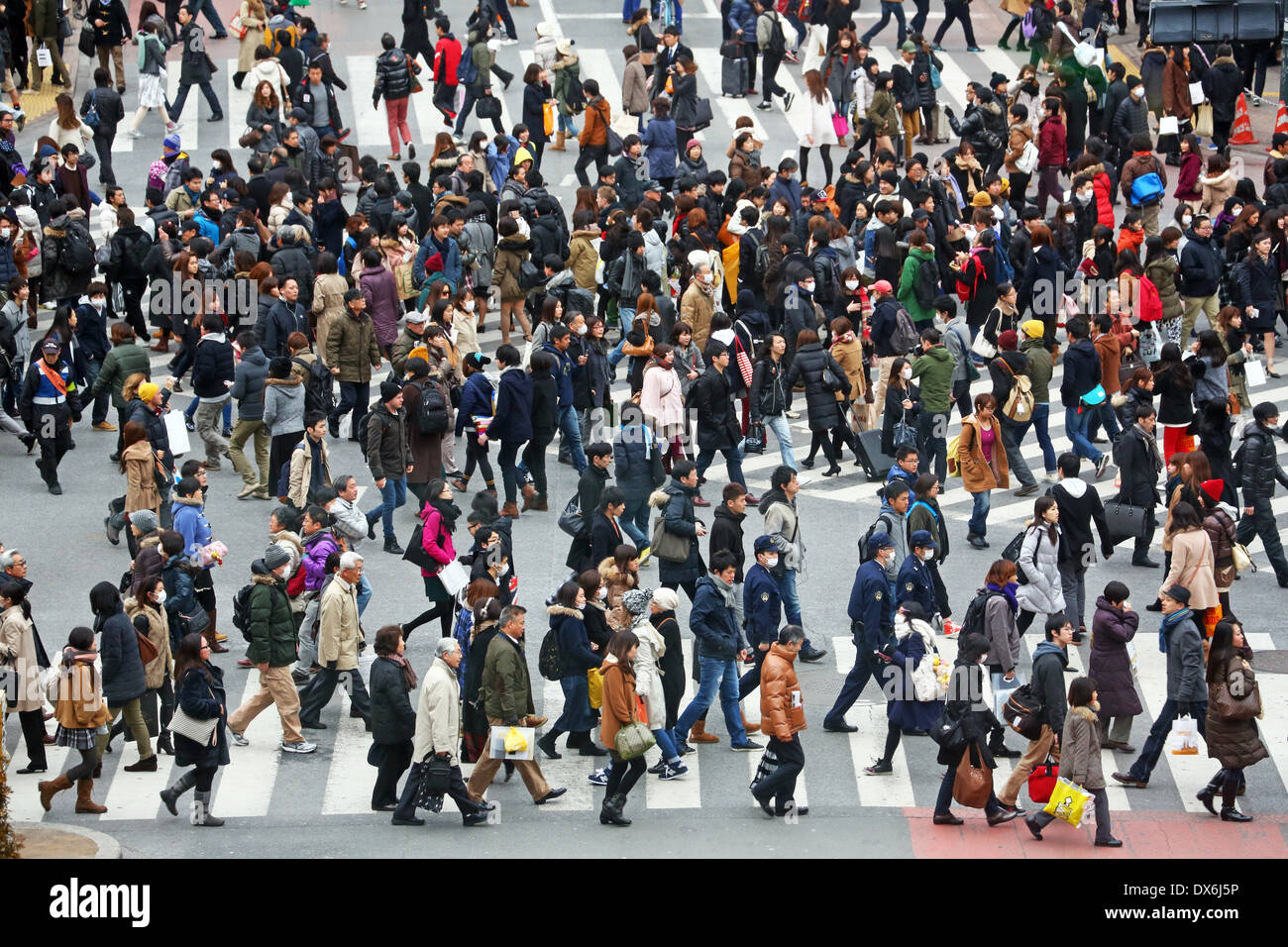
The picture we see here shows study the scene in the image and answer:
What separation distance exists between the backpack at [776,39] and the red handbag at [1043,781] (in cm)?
2082

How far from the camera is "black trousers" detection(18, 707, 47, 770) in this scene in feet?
50.7

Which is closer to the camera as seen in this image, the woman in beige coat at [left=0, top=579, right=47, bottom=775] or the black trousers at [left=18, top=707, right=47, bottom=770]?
the woman in beige coat at [left=0, top=579, right=47, bottom=775]

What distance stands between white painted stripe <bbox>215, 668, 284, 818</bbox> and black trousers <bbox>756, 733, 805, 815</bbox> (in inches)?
138

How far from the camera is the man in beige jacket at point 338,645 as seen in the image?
1602 centimetres

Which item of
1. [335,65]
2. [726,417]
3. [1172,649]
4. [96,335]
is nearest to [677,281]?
[726,417]

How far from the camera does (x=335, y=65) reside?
36094mm

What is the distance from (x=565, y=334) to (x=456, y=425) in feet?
4.84

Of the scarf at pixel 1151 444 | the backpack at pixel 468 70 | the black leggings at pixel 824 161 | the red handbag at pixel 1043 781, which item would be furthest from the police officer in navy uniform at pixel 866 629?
the backpack at pixel 468 70

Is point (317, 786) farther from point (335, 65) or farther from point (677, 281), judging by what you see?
point (335, 65)

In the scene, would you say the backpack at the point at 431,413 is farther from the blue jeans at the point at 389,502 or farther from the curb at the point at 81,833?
the curb at the point at 81,833

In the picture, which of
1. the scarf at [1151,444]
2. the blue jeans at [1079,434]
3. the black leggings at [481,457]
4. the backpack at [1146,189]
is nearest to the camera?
the scarf at [1151,444]

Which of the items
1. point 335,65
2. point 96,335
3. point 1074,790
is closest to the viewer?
point 1074,790

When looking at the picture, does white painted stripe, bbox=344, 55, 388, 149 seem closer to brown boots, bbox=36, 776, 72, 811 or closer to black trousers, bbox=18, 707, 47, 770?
black trousers, bbox=18, 707, 47, 770

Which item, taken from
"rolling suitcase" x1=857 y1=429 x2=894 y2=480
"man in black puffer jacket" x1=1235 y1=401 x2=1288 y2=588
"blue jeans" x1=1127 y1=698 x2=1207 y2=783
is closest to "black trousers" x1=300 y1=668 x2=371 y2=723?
Result: "blue jeans" x1=1127 y1=698 x2=1207 y2=783
